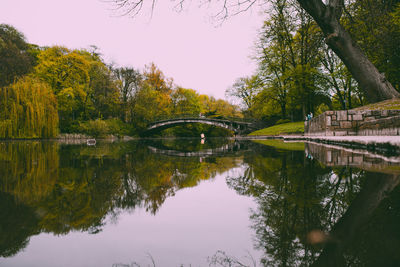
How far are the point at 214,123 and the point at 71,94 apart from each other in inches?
801

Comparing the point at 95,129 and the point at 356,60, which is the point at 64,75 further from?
the point at 356,60

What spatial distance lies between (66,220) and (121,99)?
41.8m

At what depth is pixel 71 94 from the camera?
29781 millimetres

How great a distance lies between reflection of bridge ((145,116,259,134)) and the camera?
3509cm

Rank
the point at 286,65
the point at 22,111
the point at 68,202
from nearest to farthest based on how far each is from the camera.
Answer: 1. the point at 68,202
2. the point at 22,111
3. the point at 286,65

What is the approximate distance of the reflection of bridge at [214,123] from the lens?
35.1 meters

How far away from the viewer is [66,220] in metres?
1.33

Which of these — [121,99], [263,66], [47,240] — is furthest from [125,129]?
[47,240]

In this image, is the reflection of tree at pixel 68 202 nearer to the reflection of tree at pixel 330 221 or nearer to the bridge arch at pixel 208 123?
the reflection of tree at pixel 330 221

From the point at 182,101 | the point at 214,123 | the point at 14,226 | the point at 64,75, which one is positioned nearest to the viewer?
the point at 14,226

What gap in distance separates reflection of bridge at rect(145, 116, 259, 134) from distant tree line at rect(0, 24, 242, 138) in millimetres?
1381

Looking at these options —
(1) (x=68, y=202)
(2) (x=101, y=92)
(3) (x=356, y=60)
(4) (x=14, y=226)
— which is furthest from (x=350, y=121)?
(2) (x=101, y=92)

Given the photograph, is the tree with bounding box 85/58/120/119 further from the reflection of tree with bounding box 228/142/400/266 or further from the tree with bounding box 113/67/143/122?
the reflection of tree with bounding box 228/142/400/266

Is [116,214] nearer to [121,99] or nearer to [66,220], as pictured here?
[66,220]
